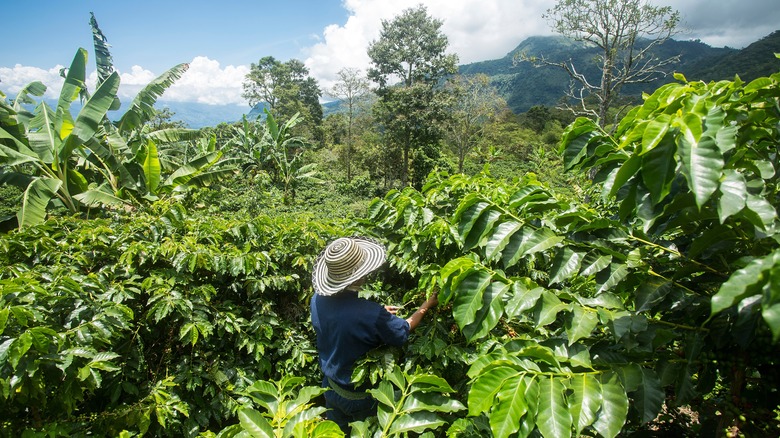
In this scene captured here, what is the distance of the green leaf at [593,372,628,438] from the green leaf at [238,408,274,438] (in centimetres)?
97

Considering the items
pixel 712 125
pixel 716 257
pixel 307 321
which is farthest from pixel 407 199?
pixel 712 125

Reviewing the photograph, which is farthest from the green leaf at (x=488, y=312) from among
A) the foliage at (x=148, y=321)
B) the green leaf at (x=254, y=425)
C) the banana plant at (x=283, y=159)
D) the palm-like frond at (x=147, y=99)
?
the banana plant at (x=283, y=159)

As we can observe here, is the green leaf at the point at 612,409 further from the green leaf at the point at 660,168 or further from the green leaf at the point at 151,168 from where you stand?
the green leaf at the point at 151,168

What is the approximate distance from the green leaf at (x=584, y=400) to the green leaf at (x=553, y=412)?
0.09 feet

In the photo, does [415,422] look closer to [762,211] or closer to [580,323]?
[580,323]

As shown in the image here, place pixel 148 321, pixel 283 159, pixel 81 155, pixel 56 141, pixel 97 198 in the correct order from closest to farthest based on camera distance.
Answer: pixel 148 321, pixel 97 198, pixel 56 141, pixel 81 155, pixel 283 159

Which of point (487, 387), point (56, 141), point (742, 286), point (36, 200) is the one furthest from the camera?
point (56, 141)

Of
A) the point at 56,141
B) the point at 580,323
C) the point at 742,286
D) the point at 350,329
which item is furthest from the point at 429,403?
the point at 56,141

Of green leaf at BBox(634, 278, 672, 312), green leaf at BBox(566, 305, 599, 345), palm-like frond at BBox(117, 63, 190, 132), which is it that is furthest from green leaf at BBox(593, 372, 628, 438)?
palm-like frond at BBox(117, 63, 190, 132)

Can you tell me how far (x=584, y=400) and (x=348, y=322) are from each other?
134 cm

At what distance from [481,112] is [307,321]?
25.6m

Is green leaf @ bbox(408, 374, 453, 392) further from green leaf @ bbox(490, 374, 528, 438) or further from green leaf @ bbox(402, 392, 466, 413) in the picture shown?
green leaf @ bbox(490, 374, 528, 438)

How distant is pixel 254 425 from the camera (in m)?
1.20

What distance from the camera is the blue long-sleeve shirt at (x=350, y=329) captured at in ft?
6.93
